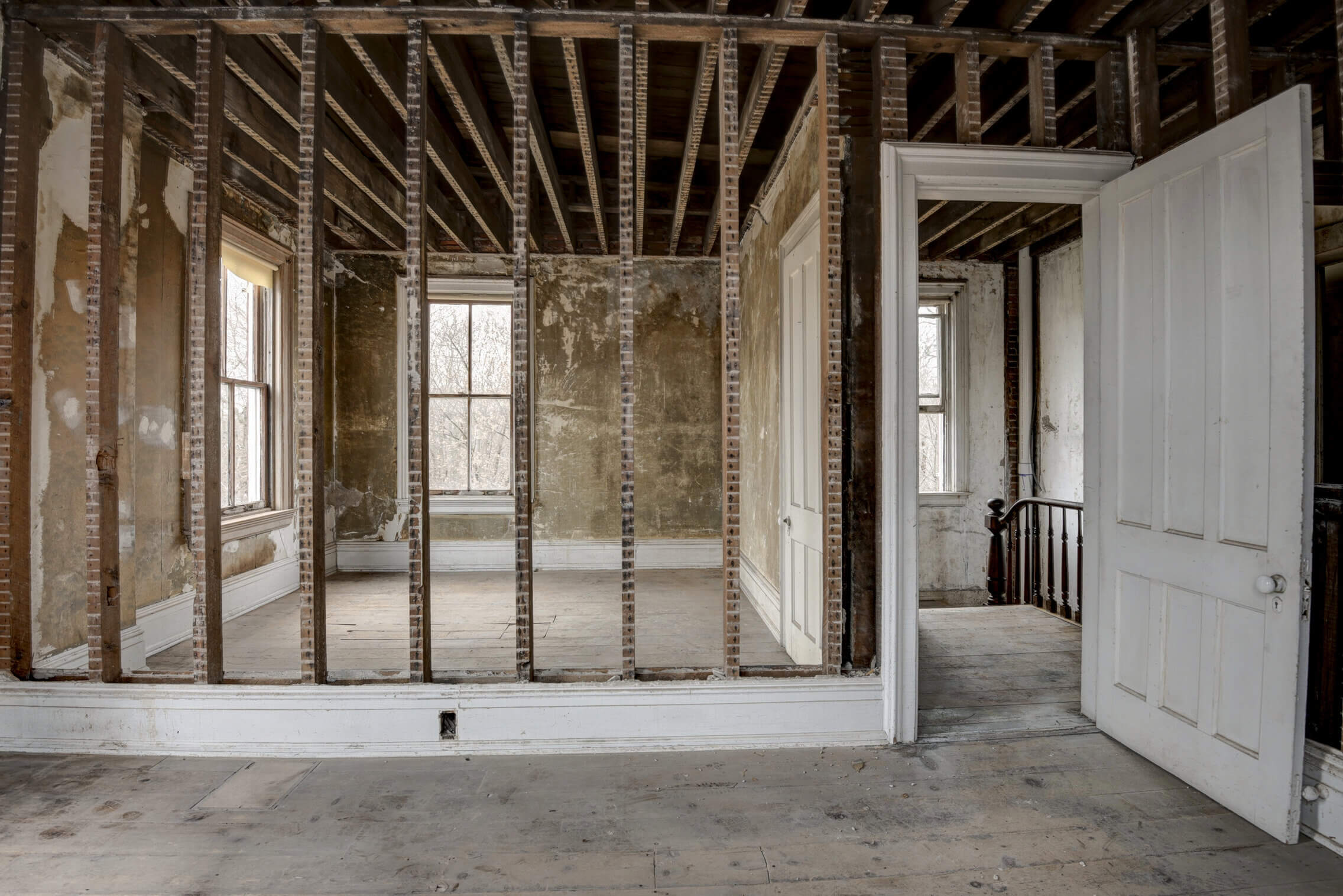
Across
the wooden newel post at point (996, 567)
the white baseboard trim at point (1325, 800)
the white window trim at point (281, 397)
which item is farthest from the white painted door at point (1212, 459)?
the white window trim at point (281, 397)

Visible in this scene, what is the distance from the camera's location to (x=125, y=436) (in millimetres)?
3684

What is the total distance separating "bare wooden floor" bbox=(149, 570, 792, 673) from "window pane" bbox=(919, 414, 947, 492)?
2.39m

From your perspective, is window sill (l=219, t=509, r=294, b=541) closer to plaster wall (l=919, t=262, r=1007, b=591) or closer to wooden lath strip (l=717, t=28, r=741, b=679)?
wooden lath strip (l=717, t=28, r=741, b=679)

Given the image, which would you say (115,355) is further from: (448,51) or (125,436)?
(448,51)

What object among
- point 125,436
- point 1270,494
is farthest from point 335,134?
point 1270,494

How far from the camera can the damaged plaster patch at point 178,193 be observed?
13.4 ft

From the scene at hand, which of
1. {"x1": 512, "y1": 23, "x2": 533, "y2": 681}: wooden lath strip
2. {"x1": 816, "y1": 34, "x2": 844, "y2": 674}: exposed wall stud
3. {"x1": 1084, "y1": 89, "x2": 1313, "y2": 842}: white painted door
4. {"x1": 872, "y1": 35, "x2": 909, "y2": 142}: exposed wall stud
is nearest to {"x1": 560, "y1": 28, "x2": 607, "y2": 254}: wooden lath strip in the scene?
{"x1": 512, "y1": 23, "x2": 533, "y2": 681}: wooden lath strip

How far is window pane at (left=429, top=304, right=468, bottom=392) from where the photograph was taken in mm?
6551

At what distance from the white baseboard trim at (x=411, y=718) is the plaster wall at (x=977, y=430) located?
162 inches

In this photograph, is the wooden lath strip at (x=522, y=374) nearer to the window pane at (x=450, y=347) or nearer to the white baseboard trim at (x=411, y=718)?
the white baseboard trim at (x=411, y=718)

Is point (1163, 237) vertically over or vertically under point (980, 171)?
under

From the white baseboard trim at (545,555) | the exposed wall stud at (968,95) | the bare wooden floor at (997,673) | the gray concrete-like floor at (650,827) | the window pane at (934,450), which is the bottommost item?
the gray concrete-like floor at (650,827)

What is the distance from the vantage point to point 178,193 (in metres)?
4.19

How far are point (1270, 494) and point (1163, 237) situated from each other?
1020mm
